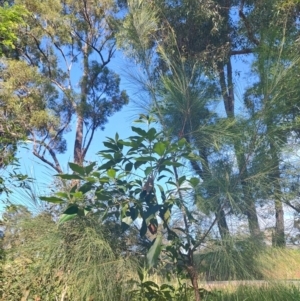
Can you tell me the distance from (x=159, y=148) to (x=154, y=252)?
0.55 m

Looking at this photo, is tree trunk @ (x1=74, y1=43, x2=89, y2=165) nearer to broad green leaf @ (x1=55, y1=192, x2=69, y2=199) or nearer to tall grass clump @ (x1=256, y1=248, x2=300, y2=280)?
tall grass clump @ (x1=256, y1=248, x2=300, y2=280)

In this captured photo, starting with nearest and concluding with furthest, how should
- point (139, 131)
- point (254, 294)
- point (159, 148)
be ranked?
1. point (159, 148)
2. point (139, 131)
3. point (254, 294)

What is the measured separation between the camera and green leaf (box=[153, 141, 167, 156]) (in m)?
2.34

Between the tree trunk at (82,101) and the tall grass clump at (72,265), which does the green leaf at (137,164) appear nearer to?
the tall grass clump at (72,265)

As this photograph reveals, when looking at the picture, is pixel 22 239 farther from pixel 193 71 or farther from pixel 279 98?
pixel 279 98

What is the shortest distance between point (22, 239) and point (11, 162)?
2.30ft

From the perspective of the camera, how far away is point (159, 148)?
2342 millimetres

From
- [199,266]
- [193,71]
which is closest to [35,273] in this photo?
[199,266]

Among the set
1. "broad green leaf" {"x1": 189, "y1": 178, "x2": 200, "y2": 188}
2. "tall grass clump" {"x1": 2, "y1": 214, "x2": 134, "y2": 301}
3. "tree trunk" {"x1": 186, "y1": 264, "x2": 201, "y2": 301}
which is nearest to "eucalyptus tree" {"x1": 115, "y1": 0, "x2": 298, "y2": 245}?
"broad green leaf" {"x1": 189, "y1": 178, "x2": 200, "y2": 188}

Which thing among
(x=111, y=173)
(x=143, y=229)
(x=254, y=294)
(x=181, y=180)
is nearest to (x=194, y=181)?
(x=181, y=180)

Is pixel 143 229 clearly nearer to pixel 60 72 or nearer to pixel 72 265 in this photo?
pixel 72 265

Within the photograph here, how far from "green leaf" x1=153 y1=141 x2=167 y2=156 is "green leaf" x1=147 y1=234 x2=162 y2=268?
1.52 feet

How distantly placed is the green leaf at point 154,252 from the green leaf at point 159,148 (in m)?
0.46

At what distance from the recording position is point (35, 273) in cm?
247
